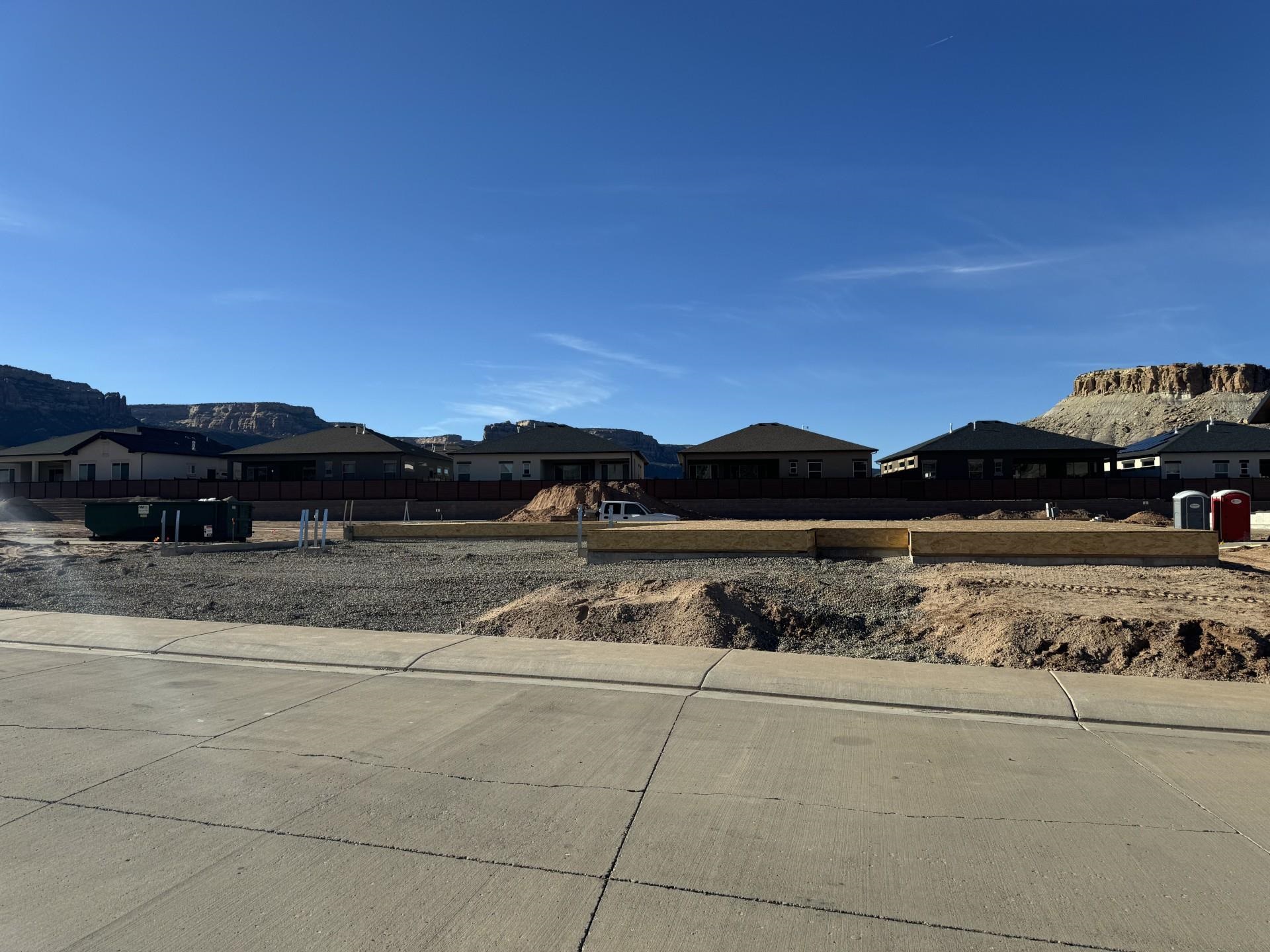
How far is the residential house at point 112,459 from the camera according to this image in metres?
63.2

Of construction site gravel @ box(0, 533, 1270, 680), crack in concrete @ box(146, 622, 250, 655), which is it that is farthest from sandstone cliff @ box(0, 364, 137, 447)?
crack in concrete @ box(146, 622, 250, 655)

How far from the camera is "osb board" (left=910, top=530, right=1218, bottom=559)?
1686cm

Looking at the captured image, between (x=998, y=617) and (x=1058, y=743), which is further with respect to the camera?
(x=998, y=617)

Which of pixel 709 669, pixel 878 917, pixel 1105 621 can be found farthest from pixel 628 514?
pixel 878 917

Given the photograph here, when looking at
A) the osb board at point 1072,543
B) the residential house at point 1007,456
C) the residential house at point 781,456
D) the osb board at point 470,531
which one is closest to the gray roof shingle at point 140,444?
the residential house at point 781,456

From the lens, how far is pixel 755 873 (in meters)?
4.09

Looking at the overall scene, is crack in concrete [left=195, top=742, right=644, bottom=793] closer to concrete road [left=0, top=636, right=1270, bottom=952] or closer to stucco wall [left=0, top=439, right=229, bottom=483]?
concrete road [left=0, top=636, right=1270, bottom=952]

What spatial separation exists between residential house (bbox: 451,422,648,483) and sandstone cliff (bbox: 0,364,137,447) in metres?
138

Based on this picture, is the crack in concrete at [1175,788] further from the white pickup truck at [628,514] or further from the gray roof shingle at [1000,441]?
the gray roof shingle at [1000,441]

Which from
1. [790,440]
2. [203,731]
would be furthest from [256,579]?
[790,440]

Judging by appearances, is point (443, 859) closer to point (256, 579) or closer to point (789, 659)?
point (789, 659)

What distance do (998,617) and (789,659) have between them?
3499 mm

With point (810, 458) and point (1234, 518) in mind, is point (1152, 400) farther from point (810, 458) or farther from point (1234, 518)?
point (1234, 518)

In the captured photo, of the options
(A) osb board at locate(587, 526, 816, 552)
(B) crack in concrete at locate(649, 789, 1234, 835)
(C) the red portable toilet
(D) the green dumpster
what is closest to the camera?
(B) crack in concrete at locate(649, 789, 1234, 835)
